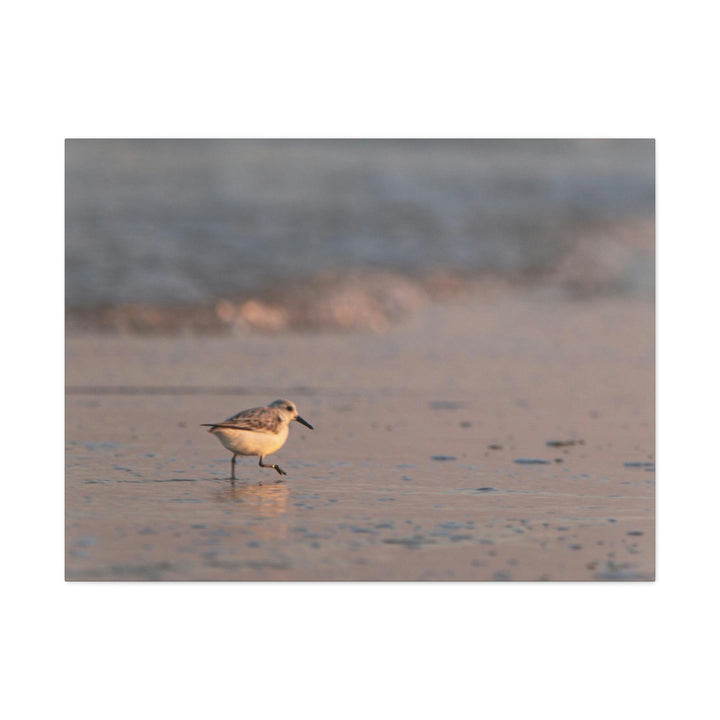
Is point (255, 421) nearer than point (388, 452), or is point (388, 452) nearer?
point (255, 421)

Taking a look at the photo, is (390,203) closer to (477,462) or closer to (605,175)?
(605,175)

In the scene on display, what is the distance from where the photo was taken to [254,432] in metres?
5.83

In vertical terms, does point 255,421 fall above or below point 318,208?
below

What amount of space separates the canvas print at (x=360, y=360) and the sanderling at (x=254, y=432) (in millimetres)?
15

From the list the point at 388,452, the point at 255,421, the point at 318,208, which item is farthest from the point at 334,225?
the point at 255,421

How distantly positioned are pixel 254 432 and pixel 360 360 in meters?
1.65

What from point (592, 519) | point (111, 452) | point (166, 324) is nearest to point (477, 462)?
point (592, 519)

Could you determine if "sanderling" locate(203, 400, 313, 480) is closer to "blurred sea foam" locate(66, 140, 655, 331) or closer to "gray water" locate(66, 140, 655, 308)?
"blurred sea foam" locate(66, 140, 655, 331)

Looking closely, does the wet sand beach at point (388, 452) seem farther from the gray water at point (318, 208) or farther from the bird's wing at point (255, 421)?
the gray water at point (318, 208)

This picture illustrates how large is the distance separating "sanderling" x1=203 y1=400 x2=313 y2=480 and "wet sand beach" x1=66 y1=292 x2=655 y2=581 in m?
0.15

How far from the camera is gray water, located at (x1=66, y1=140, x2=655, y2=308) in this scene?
21.2 feet

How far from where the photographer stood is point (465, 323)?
7.52 meters

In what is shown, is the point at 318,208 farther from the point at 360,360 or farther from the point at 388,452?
the point at 388,452

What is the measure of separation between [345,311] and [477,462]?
191 centimetres
